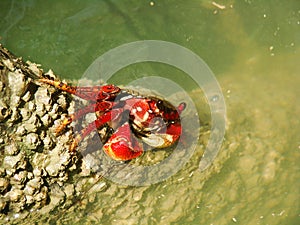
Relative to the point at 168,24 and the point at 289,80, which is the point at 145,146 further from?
the point at 289,80

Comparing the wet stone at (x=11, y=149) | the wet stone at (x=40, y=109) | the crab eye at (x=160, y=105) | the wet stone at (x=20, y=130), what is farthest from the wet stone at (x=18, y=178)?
the crab eye at (x=160, y=105)

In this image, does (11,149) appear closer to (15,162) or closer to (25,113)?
(15,162)

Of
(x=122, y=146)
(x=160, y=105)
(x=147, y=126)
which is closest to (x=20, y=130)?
(x=122, y=146)

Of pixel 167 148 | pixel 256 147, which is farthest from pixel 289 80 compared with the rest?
pixel 167 148

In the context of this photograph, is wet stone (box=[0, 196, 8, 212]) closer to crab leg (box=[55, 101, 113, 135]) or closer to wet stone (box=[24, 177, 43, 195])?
wet stone (box=[24, 177, 43, 195])

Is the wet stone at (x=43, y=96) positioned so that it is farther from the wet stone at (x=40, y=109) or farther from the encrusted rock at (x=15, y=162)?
the encrusted rock at (x=15, y=162)

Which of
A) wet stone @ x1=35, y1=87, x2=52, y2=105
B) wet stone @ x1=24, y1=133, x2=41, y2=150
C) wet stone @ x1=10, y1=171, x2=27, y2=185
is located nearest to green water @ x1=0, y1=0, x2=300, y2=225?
wet stone @ x1=10, y1=171, x2=27, y2=185

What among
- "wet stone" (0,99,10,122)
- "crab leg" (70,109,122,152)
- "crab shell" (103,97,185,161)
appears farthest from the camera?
"crab shell" (103,97,185,161)
